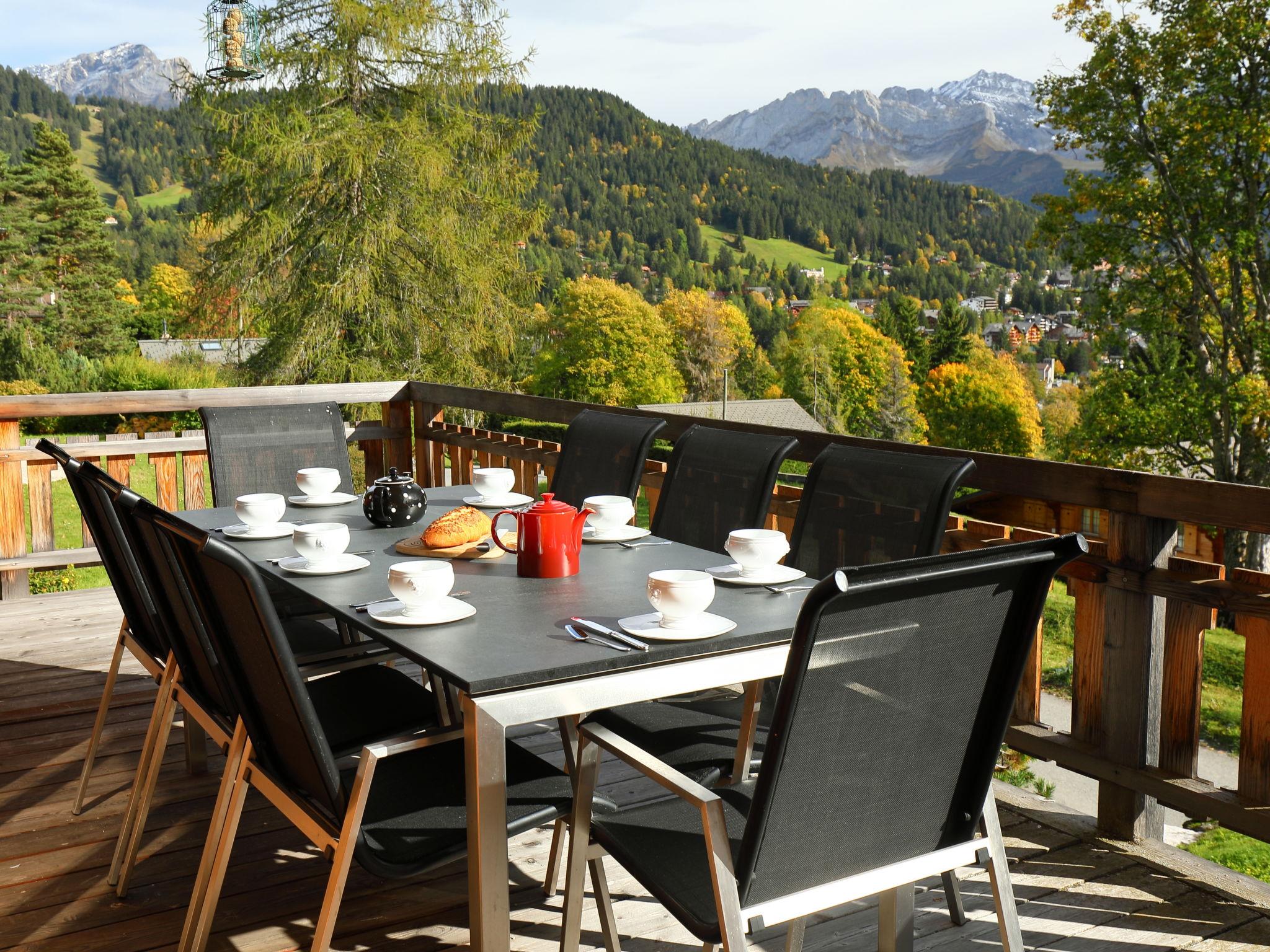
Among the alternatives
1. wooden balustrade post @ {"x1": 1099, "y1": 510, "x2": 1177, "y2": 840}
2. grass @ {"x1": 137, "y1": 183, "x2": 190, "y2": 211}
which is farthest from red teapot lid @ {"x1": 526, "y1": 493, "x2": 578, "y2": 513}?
grass @ {"x1": 137, "y1": 183, "x2": 190, "y2": 211}

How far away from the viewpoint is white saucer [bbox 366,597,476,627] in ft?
6.23

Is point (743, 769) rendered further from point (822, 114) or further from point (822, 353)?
point (822, 114)

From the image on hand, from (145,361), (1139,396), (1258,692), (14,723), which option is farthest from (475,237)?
(1258,692)

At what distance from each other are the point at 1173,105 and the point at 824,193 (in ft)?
227

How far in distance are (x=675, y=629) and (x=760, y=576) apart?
43 cm

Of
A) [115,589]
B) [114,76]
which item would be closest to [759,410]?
[115,589]

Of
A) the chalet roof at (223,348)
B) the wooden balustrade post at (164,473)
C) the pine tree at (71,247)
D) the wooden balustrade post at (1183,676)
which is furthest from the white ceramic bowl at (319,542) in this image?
the pine tree at (71,247)

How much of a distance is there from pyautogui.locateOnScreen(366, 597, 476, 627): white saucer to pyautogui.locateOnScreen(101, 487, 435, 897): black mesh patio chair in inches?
12.4

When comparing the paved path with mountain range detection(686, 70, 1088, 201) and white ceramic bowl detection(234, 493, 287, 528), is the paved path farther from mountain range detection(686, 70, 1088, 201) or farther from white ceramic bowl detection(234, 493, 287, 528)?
mountain range detection(686, 70, 1088, 201)

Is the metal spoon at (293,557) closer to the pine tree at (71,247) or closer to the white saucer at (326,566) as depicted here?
the white saucer at (326,566)

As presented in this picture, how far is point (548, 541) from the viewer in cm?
229

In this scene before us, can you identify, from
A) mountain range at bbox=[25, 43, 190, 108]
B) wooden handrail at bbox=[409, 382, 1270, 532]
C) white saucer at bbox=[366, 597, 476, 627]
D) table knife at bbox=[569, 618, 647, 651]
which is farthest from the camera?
mountain range at bbox=[25, 43, 190, 108]

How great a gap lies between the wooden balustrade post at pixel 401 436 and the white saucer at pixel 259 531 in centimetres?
296

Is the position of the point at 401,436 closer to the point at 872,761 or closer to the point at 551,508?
the point at 551,508
